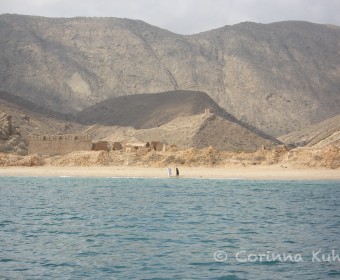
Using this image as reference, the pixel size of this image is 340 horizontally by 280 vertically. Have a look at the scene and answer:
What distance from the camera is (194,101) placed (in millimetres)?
96812

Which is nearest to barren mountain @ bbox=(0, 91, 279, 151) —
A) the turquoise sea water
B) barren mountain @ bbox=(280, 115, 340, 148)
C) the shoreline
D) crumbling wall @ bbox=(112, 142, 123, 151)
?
barren mountain @ bbox=(280, 115, 340, 148)

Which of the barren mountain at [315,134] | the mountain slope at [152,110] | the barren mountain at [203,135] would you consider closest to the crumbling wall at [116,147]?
the barren mountain at [203,135]

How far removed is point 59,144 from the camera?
61250 mm

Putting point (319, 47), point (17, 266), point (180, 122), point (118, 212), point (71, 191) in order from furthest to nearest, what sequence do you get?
1. point (319, 47)
2. point (180, 122)
3. point (71, 191)
4. point (118, 212)
5. point (17, 266)

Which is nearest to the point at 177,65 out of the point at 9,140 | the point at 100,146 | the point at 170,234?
the point at 9,140

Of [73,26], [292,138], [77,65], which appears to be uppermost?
[73,26]

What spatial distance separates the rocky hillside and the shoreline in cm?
8046

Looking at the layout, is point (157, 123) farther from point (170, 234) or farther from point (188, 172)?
point (170, 234)

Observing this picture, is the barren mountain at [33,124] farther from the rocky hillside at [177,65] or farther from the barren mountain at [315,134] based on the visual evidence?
the rocky hillside at [177,65]

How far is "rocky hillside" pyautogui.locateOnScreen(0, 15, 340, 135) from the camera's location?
459ft

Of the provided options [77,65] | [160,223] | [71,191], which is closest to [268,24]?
[77,65]

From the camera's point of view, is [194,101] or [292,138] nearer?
[194,101]

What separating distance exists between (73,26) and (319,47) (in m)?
67.3

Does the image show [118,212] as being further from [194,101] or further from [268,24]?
[268,24]
